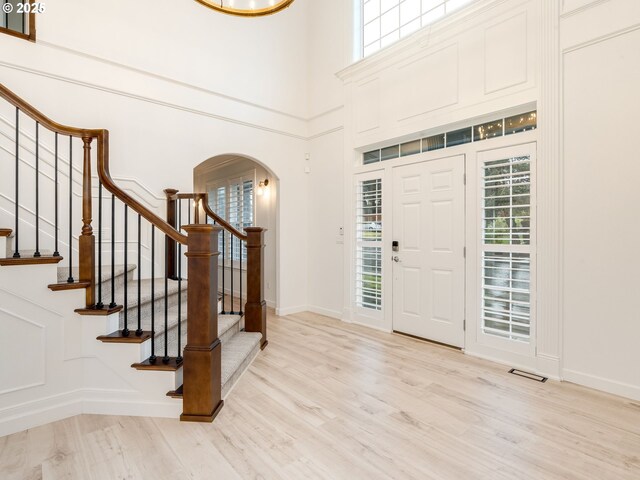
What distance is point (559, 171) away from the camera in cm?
280

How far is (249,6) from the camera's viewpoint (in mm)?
2086

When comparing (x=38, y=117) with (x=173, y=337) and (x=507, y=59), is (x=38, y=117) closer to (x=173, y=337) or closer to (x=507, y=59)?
(x=173, y=337)

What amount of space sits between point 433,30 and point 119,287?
13.3 ft

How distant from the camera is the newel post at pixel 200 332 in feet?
6.98

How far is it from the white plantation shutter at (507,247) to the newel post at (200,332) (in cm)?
260

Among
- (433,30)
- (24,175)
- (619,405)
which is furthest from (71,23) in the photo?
(619,405)

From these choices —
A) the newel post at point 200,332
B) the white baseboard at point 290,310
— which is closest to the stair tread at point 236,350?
the newel post at point 200,332

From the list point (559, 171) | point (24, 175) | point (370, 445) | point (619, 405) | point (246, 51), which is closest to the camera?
point (370, 445)

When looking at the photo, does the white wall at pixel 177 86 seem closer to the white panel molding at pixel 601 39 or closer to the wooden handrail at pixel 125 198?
the wooden handrail at pixel 125 198

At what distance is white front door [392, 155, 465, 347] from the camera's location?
3.52 metres

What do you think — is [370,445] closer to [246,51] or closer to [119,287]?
[119,287]

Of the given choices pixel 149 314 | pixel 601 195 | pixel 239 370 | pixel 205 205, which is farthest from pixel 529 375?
pixel 205 205

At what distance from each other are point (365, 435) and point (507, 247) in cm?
217

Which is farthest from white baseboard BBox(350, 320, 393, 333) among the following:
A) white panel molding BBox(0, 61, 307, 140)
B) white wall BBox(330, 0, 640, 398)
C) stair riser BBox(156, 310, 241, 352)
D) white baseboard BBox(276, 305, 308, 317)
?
white panel molding BBox(0, 61, 307, 140)
